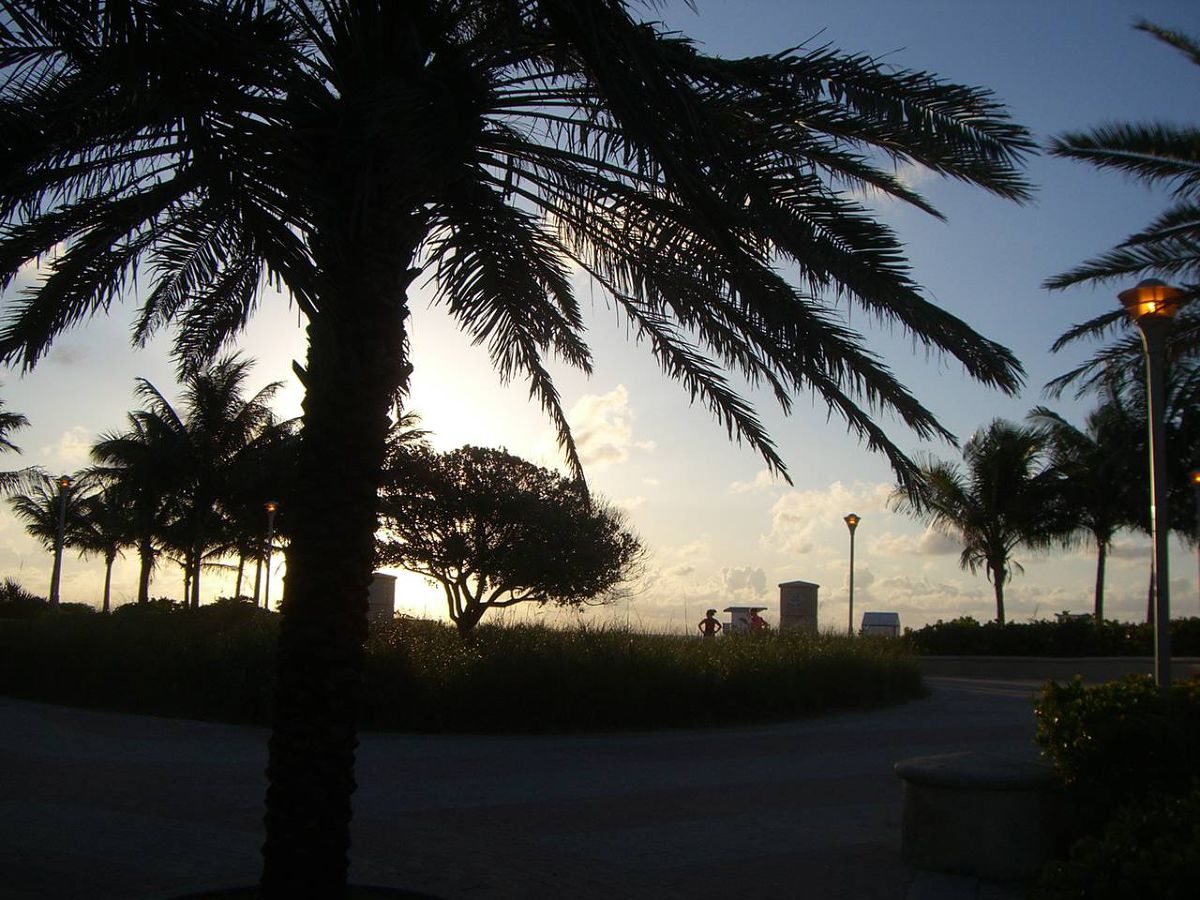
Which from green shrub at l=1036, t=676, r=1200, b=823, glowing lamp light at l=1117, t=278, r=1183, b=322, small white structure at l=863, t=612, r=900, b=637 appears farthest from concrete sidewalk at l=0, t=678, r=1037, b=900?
small white structure at l=863, t=612, r=900, b=637

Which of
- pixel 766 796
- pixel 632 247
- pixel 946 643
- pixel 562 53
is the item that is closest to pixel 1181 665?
pixel 946 643

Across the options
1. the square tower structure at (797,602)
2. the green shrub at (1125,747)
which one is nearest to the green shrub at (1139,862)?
the green shrub at (1125,747)

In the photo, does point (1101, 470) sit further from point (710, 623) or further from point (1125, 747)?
point (1125, 747)

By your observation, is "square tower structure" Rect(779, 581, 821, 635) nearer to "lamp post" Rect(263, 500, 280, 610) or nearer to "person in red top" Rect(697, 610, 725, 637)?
"person in red top" Rect(697, 610, 725, 637)

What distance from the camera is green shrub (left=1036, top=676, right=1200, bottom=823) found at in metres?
6.04

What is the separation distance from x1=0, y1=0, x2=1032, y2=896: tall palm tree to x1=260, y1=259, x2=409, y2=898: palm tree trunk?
0.04 ft

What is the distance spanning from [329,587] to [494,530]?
21092 millimetres

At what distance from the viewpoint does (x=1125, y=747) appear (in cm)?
614

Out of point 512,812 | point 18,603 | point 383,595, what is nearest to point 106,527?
point 18,603

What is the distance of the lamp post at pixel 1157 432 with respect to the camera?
27.0ft

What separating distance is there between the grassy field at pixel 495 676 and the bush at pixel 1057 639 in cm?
992

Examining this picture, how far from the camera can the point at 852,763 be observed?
35.5ft

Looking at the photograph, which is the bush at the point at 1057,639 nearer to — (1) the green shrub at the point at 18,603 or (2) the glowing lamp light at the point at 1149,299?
(2) the glowing lamp light at the point at 1149,299

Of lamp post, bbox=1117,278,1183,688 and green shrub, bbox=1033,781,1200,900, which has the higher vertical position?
lamp post, bbox=1117,278,1183,688
